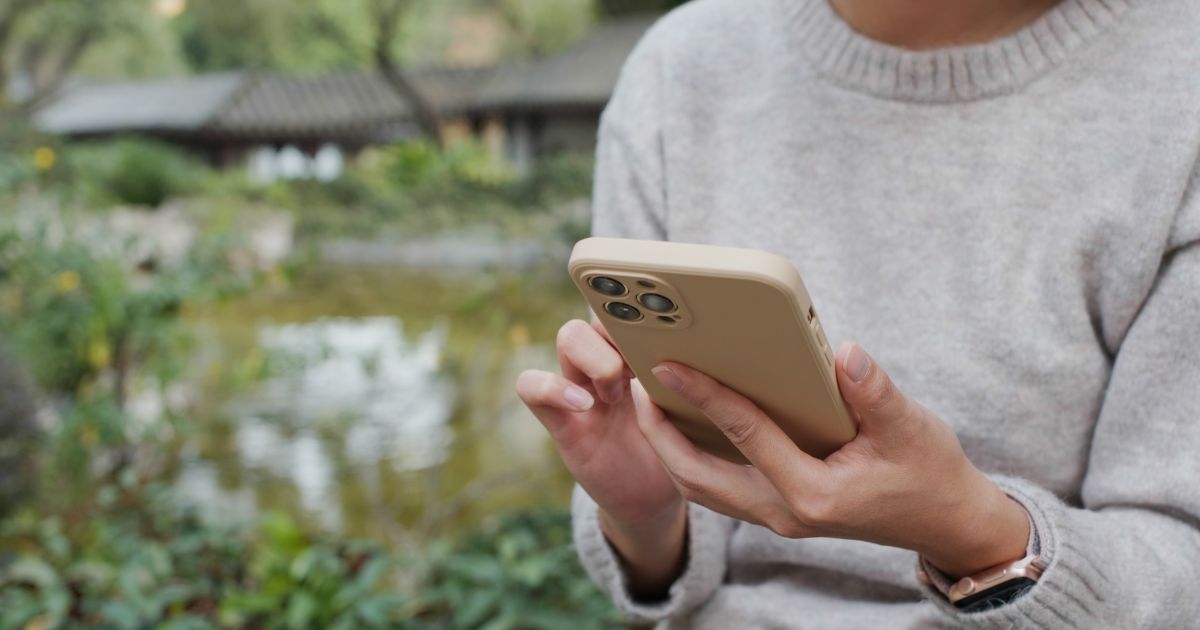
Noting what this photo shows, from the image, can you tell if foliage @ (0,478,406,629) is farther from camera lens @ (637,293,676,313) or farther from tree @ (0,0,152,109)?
tree @ (0,0,152,109)

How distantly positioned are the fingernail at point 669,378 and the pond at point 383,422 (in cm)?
190

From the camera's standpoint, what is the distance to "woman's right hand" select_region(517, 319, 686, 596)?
0.62 meters

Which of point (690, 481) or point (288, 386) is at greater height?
point (690, 481)

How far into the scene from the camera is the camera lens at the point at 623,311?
1.71 ft

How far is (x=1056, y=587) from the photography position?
2.03 feet

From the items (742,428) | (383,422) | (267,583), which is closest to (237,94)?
(383,422)

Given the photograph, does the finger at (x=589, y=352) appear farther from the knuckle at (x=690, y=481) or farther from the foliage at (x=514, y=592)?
the foliage at (x=514, y=592)

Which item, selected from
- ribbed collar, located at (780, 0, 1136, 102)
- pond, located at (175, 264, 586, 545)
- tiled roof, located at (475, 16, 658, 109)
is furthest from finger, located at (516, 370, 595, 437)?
tiled roof, located at (475, 16, 658, 109)

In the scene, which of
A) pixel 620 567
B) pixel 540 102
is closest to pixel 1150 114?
pixel 620 567

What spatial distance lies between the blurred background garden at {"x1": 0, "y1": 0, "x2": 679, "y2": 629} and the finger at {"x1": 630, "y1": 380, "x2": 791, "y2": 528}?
1.09 meters

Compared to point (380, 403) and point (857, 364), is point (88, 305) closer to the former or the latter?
point (380, 403)

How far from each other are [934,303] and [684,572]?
11.5 inches

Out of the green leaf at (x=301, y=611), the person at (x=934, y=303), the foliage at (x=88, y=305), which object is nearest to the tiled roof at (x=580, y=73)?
the foliage at (x=88, y=305)

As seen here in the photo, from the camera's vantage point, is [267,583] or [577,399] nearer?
[577,399]
